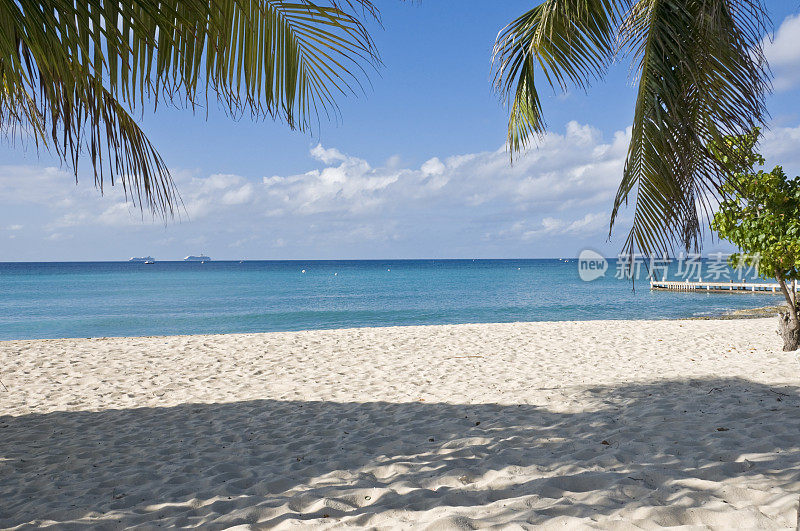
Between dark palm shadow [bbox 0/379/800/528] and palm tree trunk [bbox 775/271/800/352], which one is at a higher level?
palm tree trunk [bbox 775/271/800/352]

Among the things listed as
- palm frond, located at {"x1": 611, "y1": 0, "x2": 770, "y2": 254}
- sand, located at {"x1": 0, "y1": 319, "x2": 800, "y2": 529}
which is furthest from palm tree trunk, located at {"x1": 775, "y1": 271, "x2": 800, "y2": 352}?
palm frond, located at {"x1": 611, "y1": 0, "x2": 770, "y2": 254}

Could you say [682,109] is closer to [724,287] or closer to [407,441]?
[407,441]

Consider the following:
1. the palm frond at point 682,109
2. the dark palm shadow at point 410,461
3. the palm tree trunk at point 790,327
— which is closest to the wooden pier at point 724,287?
the palm tree trunk at point 790,327

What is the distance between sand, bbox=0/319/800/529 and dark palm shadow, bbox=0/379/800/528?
0.06 ft

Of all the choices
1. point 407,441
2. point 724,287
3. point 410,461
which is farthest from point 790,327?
point 724,287

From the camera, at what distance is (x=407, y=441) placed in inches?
169

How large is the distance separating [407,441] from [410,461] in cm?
50

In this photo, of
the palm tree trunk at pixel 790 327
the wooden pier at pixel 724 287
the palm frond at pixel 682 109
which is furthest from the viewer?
the wooden pier at pixel 724 287

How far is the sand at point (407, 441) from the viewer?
2.94 m

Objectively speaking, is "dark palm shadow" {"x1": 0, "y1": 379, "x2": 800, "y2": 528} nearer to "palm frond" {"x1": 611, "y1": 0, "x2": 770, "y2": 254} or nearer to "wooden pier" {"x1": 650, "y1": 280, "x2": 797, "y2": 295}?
"palm frond" {"x1": 611, "y1": 0, "x2": 770, "y2": 254}

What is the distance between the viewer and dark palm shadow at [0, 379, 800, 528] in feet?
9.68

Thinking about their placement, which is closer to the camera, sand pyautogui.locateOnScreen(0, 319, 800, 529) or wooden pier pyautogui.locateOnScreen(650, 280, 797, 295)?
sand pyautogui.locateOnScreen(0, 319, 800, 529)

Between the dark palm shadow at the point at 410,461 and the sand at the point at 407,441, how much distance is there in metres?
0.02

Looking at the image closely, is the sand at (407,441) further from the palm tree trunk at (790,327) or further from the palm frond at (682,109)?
the palm frond at (682,109)
